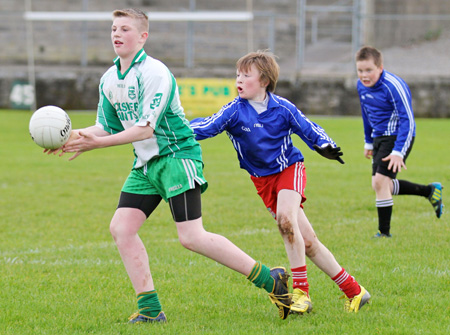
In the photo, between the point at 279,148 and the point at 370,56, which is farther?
the point at 370,56

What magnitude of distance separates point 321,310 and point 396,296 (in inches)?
25.2

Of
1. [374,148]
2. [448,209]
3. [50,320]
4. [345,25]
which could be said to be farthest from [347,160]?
[345,25]

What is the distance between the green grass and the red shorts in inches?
29.7

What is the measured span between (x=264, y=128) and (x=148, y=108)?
94cm

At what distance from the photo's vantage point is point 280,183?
508 cm

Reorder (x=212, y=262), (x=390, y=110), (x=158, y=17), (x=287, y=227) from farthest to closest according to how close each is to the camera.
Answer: (x=158, y=17) < (x=390, y=110) < (x=212, y=262) < (x=287, y=227)

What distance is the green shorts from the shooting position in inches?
183

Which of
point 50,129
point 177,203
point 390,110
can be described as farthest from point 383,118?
point 50,129

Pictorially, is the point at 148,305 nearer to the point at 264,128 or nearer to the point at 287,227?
the point at 287,227

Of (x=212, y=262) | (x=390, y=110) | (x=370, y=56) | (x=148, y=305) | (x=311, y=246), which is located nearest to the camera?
(x=148, y=305)

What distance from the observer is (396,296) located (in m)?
5.24

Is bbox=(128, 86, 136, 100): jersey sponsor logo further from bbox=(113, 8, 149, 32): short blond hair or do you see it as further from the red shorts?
the red shorts

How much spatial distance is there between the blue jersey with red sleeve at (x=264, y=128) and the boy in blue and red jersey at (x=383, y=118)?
8.05 ft

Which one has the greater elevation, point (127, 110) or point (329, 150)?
point (127, 110)
